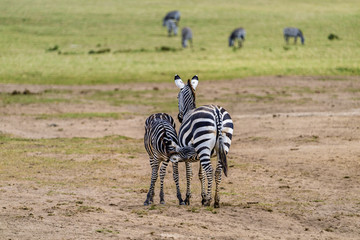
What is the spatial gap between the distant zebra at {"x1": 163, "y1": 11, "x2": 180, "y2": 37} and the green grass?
0.88 meters

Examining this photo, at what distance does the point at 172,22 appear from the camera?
47.9m

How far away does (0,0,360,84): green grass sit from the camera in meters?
34.3

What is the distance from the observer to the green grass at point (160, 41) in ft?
113

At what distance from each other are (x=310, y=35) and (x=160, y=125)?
123 ft

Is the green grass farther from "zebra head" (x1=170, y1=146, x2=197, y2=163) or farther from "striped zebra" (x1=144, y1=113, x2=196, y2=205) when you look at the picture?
"zebra head" (x1=170, y1=146, x2=197, y2=163)

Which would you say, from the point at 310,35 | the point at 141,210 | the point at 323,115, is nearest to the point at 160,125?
the point at 141,210

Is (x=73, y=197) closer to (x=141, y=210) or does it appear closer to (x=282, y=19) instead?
(x=141, y=210)

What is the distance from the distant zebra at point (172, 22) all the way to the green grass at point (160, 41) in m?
0.88

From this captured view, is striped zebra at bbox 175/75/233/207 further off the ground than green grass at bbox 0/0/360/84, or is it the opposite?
green grass at bbox 0/0/360/84

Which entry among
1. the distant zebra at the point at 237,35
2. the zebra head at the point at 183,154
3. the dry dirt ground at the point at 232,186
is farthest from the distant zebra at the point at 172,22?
the zebra head at the point at 183,154

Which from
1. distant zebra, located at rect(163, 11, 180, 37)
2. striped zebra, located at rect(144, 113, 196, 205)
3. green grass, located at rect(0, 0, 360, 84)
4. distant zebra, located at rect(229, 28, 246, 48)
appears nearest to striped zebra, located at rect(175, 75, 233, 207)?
striped zebra, located at rect(144, 113, 196, 205)

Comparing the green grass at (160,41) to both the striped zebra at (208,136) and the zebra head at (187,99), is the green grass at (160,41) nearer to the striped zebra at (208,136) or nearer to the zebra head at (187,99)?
the zebra head at (187,99)

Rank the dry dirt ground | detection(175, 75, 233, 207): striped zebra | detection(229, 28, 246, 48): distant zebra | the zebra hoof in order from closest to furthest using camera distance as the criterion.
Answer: the dry dirt ground, detection(175, 75, 233, 207): striped zebra, the zebra hoof, detection(229, 28, 246, 48): distant zebra

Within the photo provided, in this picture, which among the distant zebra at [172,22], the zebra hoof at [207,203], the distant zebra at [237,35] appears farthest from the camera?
the distant zebra at [172,22]
